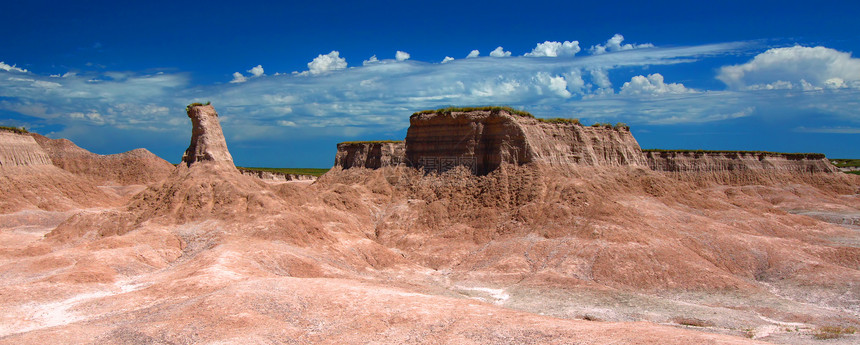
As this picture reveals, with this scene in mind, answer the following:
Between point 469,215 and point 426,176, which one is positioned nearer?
point 469,215

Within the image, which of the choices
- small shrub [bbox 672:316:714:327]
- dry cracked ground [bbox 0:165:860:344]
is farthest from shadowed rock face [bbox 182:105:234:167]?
small shrub [bbox 672:316:714:327]

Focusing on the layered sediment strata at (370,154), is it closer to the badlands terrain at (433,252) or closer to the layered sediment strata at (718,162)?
the badlands terrain at (433,252)

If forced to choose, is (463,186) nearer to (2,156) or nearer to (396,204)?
(396,204)

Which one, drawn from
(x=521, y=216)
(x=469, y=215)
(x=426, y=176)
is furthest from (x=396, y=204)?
(x=521, y=216)

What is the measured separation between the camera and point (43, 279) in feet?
67.5

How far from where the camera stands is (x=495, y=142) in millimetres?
36781

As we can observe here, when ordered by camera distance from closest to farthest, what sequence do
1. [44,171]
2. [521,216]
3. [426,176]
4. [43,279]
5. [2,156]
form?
[43,279] < [521,216] < [426,176] < [2,156] < [44,171]

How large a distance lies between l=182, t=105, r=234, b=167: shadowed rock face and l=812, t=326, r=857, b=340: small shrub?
34.2m

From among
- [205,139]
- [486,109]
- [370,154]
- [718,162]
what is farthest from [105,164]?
[718,162]

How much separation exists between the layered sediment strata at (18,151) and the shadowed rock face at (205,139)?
20809mm

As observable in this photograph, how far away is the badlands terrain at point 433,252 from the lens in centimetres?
1584

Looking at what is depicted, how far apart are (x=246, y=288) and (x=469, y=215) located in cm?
1810

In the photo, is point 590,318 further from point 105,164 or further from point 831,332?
point 105,164

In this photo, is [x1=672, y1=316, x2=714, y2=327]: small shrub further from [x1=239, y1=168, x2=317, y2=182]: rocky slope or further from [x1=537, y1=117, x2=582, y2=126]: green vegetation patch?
[x1=239, y1=168, x2=317, y2=182]: rocky slope
